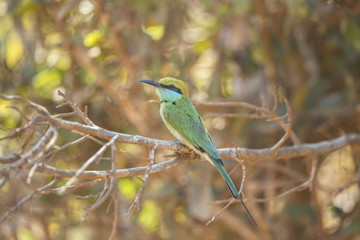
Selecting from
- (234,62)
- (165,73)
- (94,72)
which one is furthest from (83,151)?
(234,62)

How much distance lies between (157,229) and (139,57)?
7.34 feet

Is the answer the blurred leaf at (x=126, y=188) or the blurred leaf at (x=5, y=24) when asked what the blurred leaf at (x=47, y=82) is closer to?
the blurred leaf at (x=5, y=24)

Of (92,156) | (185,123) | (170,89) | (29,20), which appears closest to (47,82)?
(29,20)

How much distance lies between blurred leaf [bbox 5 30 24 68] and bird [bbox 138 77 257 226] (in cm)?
250

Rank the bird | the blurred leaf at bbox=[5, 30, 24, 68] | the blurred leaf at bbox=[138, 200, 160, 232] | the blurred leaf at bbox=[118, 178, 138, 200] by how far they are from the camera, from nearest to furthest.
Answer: the bird → the blurred leaf at bbox=[5, 30, 24, 68] → the blurred leaf at bbox=[118, 178, 138, 200] → the blurred leaf at bbox=[138, 200, 160, 232]

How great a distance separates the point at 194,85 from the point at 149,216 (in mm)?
2257

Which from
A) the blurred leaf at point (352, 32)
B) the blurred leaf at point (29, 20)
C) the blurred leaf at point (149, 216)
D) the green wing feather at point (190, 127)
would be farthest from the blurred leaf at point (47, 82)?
the blurred leaf at point (352, 32)

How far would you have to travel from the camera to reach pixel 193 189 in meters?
4.70

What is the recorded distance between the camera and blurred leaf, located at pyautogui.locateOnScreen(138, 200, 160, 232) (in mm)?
5965

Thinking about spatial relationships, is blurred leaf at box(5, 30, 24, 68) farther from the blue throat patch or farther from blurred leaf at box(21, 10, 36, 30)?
the blue throat patch

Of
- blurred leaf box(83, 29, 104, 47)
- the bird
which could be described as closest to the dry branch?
the bird

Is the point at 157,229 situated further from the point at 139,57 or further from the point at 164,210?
the point at 139,57

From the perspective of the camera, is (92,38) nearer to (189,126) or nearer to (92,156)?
(189,126)

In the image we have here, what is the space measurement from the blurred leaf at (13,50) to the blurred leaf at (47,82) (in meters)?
0.40
